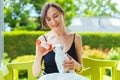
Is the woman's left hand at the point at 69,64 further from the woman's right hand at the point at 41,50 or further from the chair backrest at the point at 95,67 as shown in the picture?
the chair backrest at the point at 95,67

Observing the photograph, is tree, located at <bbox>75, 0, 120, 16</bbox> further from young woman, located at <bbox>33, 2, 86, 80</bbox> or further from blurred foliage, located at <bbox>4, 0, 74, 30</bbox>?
young woman, located at <bbox>33, 2, 86, 80</bbox>

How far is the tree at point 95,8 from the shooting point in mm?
7781

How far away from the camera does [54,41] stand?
1.37 metres

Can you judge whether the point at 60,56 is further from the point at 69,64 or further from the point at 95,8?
the point at 95,8

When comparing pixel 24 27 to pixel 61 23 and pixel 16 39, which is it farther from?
pixel 61 23

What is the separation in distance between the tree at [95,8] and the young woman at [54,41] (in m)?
6.16

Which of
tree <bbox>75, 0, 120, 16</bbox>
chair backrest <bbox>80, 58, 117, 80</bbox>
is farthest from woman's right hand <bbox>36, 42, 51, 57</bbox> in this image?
tree <bbox>75, 0, 120, 16</bbox>

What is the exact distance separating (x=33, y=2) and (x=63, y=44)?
4.82 m

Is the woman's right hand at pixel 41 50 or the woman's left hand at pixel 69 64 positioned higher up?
the woman's right hand at pixel 41 50

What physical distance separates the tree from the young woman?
243 inches

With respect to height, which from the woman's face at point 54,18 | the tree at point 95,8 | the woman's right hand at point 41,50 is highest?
the woman's face at point 54,18

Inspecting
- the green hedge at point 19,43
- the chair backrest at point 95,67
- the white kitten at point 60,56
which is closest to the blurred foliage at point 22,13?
the green hedge at point 19,43

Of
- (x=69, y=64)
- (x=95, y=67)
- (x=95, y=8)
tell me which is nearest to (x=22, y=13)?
(x=95, y=8)

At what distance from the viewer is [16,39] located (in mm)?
5301
